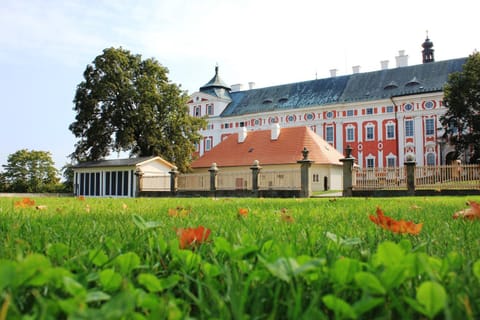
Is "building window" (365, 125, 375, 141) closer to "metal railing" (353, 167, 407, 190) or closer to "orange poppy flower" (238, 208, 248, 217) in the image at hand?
"metal railing" (353, 167, 407, 190)

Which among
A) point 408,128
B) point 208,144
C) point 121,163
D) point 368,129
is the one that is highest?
point 368,129

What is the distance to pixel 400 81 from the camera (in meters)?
49.1

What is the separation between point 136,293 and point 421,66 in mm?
54490

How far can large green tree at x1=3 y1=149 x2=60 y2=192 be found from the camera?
51.8 metres

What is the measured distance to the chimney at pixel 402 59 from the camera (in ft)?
171

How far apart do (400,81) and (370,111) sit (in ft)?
15.7

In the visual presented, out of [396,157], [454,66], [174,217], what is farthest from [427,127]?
[174,217]

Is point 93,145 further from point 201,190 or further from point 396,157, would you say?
point 396,157

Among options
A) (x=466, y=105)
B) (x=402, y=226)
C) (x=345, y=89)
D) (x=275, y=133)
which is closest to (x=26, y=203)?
(x=402, y=226)

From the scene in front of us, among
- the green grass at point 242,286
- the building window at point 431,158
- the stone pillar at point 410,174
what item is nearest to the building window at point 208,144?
the building window at point 431,158

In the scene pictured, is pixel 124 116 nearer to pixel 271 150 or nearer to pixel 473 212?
pixel 271 150

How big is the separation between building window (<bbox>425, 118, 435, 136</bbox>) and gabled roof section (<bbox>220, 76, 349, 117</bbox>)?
10.6 metres

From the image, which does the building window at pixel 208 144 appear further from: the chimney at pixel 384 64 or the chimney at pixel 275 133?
the chimney at pixel 384 64

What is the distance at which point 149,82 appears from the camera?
35.5 metres
